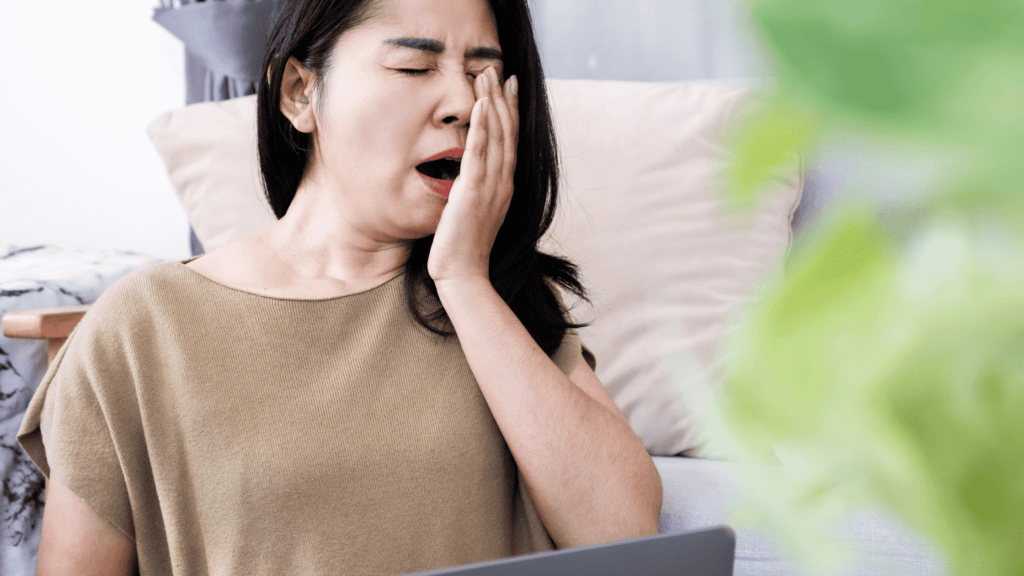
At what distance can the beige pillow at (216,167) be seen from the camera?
1378 millimetres

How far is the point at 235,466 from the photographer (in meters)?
0.76

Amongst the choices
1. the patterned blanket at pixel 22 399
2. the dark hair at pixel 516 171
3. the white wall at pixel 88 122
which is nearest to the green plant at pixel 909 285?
the dark hair at pixel 516 171

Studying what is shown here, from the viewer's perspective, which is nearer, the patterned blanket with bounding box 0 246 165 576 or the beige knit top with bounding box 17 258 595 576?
the beige knit top with bounding box 17 258 595 576

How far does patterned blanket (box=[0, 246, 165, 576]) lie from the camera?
1.03 metres

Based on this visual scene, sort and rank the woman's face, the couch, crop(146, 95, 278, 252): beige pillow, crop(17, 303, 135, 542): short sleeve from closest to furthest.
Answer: crop(17, 303, 135, 542): short sleeve < the woman's face < the couch < crop(146, 95, 278, 252): beige pillow

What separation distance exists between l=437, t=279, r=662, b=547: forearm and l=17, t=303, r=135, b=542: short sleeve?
15.0 inches

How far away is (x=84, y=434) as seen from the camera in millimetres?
744

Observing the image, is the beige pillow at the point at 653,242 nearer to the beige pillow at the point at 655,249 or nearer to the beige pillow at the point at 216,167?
the beige pillow at the point at 655,249

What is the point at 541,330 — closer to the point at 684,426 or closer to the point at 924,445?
the point at 684,426

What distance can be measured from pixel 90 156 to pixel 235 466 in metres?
1.92

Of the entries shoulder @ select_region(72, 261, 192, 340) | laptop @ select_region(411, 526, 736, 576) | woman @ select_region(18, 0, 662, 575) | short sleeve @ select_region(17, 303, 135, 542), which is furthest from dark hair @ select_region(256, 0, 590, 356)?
laptop @ select_region(411, 526, 736, 576)

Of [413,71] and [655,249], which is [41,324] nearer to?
[413,71]

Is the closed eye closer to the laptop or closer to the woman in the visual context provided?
Result: the woman

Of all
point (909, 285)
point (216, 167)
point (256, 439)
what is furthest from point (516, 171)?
point (909, 285)
